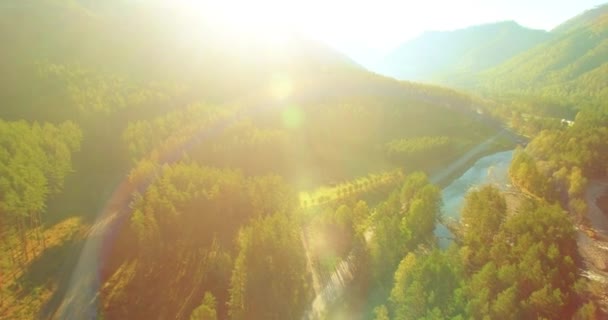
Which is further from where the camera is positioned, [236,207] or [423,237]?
[236,207]

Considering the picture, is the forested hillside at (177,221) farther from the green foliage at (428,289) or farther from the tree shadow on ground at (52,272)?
the green foliage at (428,289)

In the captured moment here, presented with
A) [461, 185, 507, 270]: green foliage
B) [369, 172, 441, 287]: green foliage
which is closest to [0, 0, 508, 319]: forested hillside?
[369, 172, 441, 287]: green foliage

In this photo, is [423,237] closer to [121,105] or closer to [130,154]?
[130,154]

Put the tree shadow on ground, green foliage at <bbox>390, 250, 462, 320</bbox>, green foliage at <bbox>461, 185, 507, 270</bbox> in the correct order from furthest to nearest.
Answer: the tree shadow on ground
green foliage at <bbox>461, 185, 507, 270</bbox>
green foliage at <bbox>390, 250, 462, 320</bbox>

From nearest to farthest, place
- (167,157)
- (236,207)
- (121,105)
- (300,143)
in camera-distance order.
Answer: (236,207), (167,157), (300,143), (121,105)

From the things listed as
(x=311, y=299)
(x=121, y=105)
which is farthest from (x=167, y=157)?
(x=311, y=299)

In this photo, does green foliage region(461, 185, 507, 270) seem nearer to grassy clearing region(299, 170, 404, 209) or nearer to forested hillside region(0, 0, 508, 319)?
forested hillside region(0, 0, 508, 319)

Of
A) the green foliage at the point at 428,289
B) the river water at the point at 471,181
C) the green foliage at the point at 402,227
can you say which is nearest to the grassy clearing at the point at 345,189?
the river water at the point at 471,181

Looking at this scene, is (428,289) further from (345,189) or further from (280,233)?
Result: (345,189)

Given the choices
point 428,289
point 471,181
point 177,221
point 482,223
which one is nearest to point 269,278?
point 428,289
